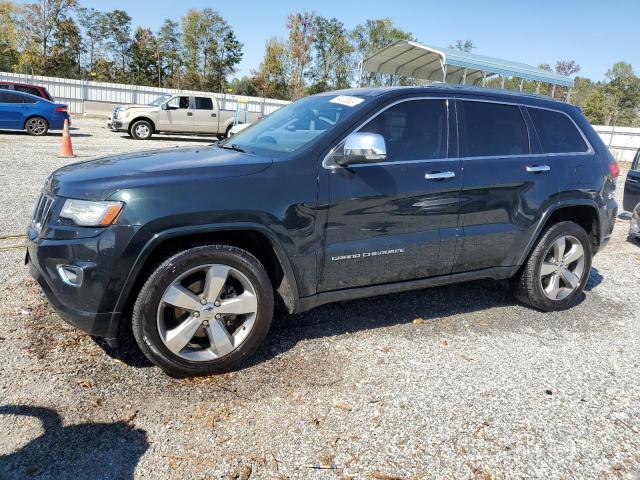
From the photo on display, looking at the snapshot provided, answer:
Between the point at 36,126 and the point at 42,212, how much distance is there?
1642cm

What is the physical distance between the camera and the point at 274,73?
56.8m

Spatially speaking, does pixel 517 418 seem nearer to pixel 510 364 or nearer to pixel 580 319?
pixel 510 364

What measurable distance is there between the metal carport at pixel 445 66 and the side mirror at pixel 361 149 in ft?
51.1

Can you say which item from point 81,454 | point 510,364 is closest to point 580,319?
point 510,364

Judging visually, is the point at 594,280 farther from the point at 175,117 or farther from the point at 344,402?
the point at 175,117

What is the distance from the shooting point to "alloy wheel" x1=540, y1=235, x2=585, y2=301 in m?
4.47

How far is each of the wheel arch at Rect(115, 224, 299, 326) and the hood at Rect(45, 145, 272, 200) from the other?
1.02 feet

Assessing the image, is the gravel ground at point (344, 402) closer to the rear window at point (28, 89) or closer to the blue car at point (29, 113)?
the blue car at point (29, 113)

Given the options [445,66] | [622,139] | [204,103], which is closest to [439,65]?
[445,66]

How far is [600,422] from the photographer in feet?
9.53

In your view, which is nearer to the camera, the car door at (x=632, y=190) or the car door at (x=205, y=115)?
the car door at (x=632, y=190)

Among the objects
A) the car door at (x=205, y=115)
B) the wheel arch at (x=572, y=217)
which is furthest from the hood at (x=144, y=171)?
the car door at (x=205, y=115)

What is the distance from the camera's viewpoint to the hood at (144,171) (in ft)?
9.36

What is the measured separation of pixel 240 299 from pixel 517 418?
1.75 m
